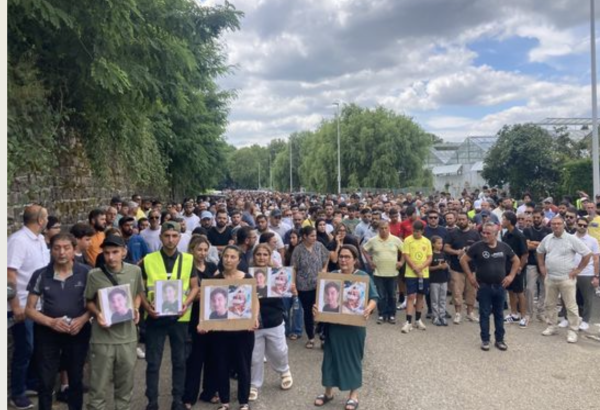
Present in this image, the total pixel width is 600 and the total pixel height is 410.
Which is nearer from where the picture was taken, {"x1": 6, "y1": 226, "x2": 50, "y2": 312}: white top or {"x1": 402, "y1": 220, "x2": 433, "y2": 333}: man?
{"x1": 6, "y1": 226, "x2": 50, "y2": 312}: white top

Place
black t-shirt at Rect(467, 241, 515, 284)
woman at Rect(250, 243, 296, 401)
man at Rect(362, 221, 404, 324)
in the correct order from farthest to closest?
man at Rect(362, 221, 404, 324), black t-shirt at Rect(467, 241, 515, 284), woman at Rect(250, 243, 296, 401)

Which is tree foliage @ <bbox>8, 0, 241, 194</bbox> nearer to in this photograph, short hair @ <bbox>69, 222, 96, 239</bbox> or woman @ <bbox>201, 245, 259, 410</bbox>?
short hair @ <bbox>69, 222, 96, 239</bbox>

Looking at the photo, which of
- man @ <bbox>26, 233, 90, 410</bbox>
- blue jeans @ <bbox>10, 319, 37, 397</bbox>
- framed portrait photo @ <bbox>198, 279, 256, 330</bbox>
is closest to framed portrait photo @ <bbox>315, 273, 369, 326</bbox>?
framed portrait photo @ <bbox>198, 279, 256, 330</bbox>

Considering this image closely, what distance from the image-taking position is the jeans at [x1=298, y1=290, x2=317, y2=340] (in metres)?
7.41

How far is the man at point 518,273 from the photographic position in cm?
862

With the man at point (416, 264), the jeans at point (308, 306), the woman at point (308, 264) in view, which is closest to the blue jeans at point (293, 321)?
the jeans at point (308, 306)

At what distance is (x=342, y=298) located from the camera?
210 inches

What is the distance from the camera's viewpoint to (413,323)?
8820 millimetres

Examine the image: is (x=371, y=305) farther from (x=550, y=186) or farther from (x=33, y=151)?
(x=550, y=186)

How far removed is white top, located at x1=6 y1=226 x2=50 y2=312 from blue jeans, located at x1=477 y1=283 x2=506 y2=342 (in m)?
6.02

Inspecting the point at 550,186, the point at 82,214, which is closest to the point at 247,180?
the point at 550,186

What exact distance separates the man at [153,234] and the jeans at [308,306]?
275 centimetres

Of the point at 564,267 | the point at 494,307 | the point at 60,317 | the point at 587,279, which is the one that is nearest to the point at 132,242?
the point at 60,317

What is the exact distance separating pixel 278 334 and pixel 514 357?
3.63m
